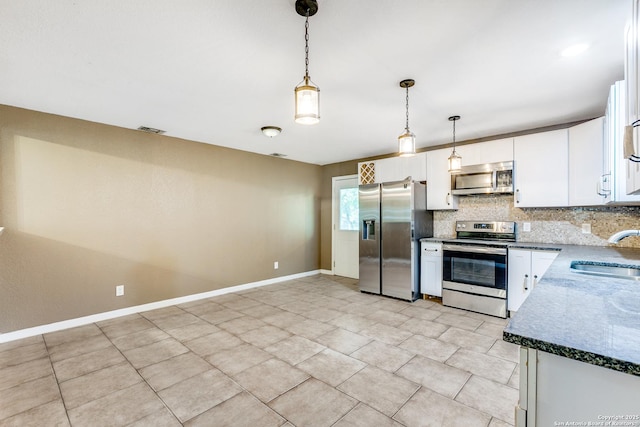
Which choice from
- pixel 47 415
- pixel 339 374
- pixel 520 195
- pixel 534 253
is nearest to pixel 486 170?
pixel 520 195

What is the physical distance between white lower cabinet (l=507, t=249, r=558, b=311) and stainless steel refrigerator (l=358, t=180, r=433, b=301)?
1189 millimetres

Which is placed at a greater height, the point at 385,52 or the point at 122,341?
the point at 385,52

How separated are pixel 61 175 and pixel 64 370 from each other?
2.10 metres

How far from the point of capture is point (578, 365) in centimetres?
77

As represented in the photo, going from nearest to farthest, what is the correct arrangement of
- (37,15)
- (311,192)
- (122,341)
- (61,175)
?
(37,15), (122,341), (61,175), (311,192)

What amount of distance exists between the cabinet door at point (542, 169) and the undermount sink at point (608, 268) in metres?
1.55

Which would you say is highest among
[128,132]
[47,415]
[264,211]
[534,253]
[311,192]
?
[128,132]

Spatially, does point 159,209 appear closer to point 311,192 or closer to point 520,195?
point 311,192

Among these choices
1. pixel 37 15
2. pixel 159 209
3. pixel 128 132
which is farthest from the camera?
pixel 159 209

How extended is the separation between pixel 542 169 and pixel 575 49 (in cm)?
185

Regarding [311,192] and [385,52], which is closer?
[385,52]

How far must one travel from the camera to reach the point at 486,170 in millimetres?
3982

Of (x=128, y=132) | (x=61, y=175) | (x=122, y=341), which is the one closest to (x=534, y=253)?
(x=122, y=341)

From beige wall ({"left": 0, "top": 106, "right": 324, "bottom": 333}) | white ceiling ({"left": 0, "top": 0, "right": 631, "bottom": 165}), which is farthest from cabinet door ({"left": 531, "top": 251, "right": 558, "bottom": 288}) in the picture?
beige wall ({"left": 0, "top": 106, "right": 324, "bottom": 333})
